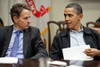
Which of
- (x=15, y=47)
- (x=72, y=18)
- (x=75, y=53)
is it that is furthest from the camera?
(x=72, y=18)

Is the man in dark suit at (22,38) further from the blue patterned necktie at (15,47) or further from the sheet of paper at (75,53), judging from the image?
the sheet of paper at (75,53)

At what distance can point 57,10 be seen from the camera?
4422 millimetres

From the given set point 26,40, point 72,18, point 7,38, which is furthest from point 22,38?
point 72,18

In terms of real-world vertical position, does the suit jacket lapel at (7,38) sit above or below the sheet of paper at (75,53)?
above

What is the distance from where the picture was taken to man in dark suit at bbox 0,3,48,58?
86.3 inches

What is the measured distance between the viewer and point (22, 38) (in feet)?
7.47

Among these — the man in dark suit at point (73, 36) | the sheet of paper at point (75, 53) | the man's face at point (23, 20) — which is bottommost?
the sheet of paper at point (75, 53)

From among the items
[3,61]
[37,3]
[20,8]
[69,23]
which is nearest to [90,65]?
[3,61]

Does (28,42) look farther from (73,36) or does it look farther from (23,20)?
(73,36)

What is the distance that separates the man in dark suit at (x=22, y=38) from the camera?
2191 millimetres

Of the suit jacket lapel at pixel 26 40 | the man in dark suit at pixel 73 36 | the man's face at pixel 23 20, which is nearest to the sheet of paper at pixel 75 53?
the man in dark suit at pixel 73 36

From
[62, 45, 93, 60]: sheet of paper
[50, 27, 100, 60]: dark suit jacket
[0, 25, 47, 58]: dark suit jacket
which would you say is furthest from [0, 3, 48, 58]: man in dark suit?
[62, 45, 93, 60]: sheet of paper

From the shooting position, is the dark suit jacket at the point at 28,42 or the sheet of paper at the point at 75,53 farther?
the dark suit jacket at the point at 28,42

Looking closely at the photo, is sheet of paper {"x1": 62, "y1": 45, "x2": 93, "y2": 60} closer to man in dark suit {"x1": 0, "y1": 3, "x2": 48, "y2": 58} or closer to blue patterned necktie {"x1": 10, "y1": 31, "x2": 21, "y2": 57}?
man in dark suit {"x1": 0, "y1": 3, "x2": 48, "y2": 58}
